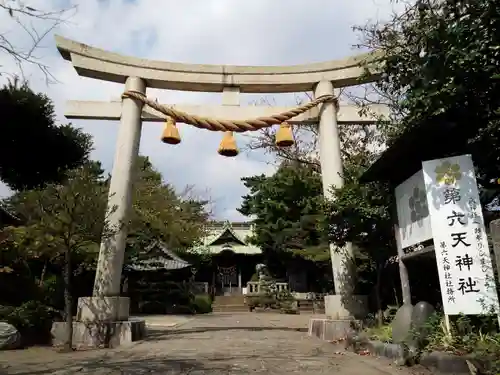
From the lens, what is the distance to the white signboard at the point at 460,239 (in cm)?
595

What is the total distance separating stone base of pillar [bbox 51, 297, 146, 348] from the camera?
1000 cm

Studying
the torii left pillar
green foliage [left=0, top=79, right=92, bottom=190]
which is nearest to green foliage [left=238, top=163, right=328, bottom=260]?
the torii left pillar

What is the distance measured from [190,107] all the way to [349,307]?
21.7 ft

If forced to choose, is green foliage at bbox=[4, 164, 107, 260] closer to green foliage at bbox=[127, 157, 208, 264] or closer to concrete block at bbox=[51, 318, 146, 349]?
concrete block at bbox=[51, 318, 146, 349]

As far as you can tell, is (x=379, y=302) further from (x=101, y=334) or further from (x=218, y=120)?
(x=101, y=334)

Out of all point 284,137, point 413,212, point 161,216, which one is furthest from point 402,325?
point 161,216

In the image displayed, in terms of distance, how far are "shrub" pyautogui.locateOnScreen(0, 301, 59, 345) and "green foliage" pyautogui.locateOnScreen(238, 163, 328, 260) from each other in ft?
48.1

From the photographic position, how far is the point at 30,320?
1070cm

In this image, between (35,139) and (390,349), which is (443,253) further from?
(35,139)

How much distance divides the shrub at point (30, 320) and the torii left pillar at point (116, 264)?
1.94 feet

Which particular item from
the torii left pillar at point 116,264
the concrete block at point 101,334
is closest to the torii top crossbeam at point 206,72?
the torii left pillar at point 116,264

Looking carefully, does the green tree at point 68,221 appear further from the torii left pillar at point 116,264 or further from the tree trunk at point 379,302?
the tree trunk at point 379,302

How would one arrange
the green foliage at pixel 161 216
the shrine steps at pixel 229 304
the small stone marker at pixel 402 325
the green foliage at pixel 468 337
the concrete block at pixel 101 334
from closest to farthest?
the green foliage at pixel 468 337
the small stone marker at pixel 402 325
the concrete block at pixel 101 334
the green foliage at pixel 161 216
the shrine steps at pixel 229 304

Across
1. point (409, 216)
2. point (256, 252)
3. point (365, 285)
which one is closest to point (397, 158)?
point (409, 216)
